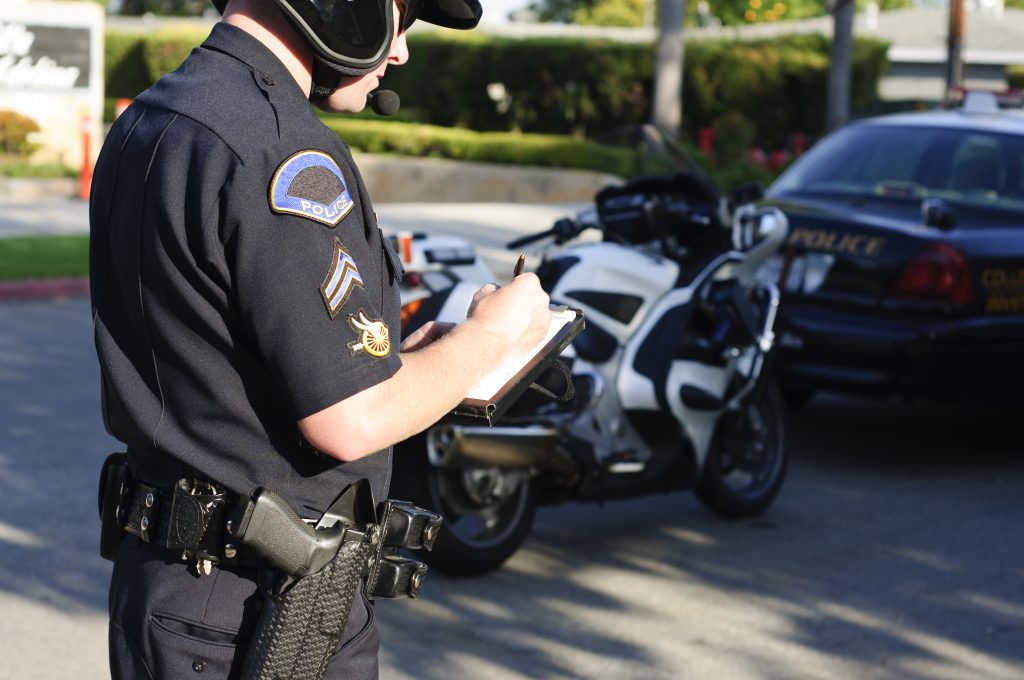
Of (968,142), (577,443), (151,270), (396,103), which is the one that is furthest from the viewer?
(968,142)

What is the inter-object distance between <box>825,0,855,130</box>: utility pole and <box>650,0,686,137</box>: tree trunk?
1.90m

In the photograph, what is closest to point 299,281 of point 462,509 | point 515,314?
point 515,314

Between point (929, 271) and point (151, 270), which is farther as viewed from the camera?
point (929, 271)

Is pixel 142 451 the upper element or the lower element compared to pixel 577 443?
upper

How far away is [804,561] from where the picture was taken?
5637 millimetres

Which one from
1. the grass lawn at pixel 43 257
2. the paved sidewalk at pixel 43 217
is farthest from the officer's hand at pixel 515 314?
the paved sidewalk at pixel 43 217

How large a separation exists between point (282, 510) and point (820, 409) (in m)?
6.65

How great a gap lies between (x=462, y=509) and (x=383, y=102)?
284 cm

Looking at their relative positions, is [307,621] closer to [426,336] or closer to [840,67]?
[426,336]

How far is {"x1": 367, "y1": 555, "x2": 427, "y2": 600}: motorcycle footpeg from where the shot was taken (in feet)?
7.89

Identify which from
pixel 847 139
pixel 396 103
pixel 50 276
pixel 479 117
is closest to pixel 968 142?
pixel 847 139

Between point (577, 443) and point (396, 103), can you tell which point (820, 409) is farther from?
point (396, 103)

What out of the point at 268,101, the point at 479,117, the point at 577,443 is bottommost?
the point at 479,117

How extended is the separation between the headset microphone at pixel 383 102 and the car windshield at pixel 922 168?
5.24 metres
